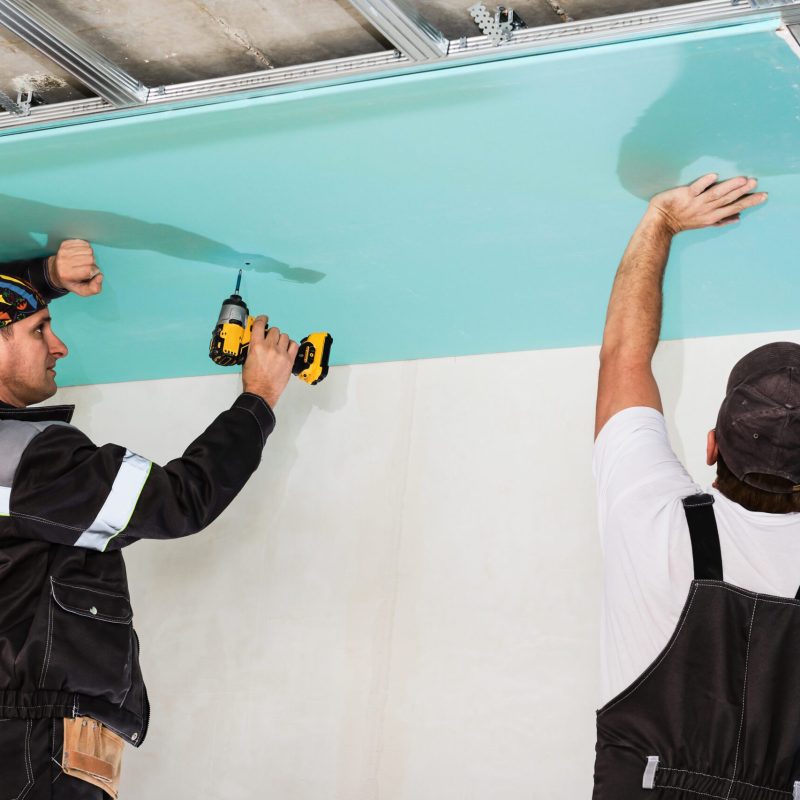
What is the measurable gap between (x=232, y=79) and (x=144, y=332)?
1.19m

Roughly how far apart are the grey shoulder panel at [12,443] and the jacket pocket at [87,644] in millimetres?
250

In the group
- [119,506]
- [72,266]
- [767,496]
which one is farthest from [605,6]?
[72,266]

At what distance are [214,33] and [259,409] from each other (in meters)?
0.85

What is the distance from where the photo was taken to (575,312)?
104 inches

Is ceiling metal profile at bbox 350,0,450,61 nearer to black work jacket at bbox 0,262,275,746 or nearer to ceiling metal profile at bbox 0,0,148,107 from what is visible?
ceiling metal profile at bbox 0,0,148,107

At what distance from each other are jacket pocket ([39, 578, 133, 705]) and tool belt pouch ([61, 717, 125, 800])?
68 mm

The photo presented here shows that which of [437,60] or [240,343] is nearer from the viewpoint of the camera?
[437,60]

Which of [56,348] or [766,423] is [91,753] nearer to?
[56,348]

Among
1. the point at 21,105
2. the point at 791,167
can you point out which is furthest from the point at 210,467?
the point at 791,167

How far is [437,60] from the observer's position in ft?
6.02

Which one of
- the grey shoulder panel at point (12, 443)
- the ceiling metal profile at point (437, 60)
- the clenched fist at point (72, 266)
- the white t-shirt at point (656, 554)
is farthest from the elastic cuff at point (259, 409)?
the white t-shirt at point (656, 554)

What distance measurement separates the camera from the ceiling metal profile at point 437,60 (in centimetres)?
165

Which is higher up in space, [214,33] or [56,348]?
[214,33]

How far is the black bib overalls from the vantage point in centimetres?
140
